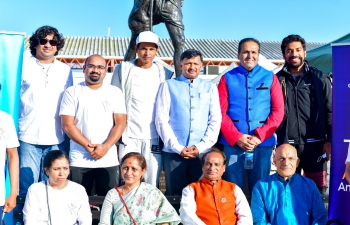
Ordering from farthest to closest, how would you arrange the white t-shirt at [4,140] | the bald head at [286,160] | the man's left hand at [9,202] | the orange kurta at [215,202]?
the bald head at [286,160] → the orange kurta at [215,202] → the man's left hand at [9,202] → the white t-shirt at [4,140]

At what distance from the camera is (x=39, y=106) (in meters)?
3.65

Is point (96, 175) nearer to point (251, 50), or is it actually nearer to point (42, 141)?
point (42, 141)

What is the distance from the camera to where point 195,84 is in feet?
12.4

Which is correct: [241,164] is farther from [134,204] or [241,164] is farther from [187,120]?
[134,204]

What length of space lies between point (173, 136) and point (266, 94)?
913 mm

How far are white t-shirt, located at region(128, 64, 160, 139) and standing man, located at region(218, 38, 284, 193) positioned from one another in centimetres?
63

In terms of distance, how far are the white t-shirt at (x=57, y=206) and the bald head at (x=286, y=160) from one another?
1560mm

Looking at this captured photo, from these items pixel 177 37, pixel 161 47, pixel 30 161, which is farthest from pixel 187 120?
pixel 161 47

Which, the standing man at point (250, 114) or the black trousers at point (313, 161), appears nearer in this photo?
the standing man at point (250, 114)

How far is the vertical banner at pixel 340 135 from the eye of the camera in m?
3.48

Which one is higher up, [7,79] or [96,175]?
[7,79]

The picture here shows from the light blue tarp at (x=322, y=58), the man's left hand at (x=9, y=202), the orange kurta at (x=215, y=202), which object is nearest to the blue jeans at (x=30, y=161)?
the man's left hand at (x=9, y=202)

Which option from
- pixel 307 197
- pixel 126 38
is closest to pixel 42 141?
pixel 307 197

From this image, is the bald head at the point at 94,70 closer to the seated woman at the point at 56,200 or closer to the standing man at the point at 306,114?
the seated woman at the point at 56,200
